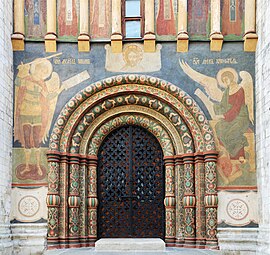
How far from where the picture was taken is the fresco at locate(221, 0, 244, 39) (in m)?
12.3

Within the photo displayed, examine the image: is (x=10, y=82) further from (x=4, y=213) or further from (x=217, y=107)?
(x=217, y=107)

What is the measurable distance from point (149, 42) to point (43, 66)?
8.01 feet

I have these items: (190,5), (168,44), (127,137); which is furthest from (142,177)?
(190,5)

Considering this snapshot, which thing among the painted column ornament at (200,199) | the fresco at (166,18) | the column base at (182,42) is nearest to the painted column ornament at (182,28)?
the column base at (182,42)

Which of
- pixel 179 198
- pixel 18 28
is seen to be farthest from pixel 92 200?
pixel 18 28

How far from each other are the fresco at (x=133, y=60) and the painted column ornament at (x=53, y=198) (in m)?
2.38

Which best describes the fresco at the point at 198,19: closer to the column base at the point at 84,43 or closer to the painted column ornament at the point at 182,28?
the painted column ornament at the point at 182,28

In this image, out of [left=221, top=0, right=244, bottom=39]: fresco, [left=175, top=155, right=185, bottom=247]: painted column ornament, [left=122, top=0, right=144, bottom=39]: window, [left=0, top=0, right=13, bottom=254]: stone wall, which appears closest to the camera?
[left=0, top=0, right=13, bottom=254]: stone wall

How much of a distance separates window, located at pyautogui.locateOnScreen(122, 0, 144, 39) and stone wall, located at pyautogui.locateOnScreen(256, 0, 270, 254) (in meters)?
2.65

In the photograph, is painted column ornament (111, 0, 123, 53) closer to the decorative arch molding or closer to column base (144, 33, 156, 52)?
column base (144, 33, 156, 52)

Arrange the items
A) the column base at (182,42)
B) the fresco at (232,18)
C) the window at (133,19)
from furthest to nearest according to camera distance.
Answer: the window at (133,19)
the fresco at (232,18)
the column base at (182,42)

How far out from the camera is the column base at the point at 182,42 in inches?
482

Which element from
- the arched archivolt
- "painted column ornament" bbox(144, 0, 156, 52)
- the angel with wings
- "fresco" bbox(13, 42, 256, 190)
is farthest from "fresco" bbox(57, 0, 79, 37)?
the angel with wings

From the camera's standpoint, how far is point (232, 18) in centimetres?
1241
